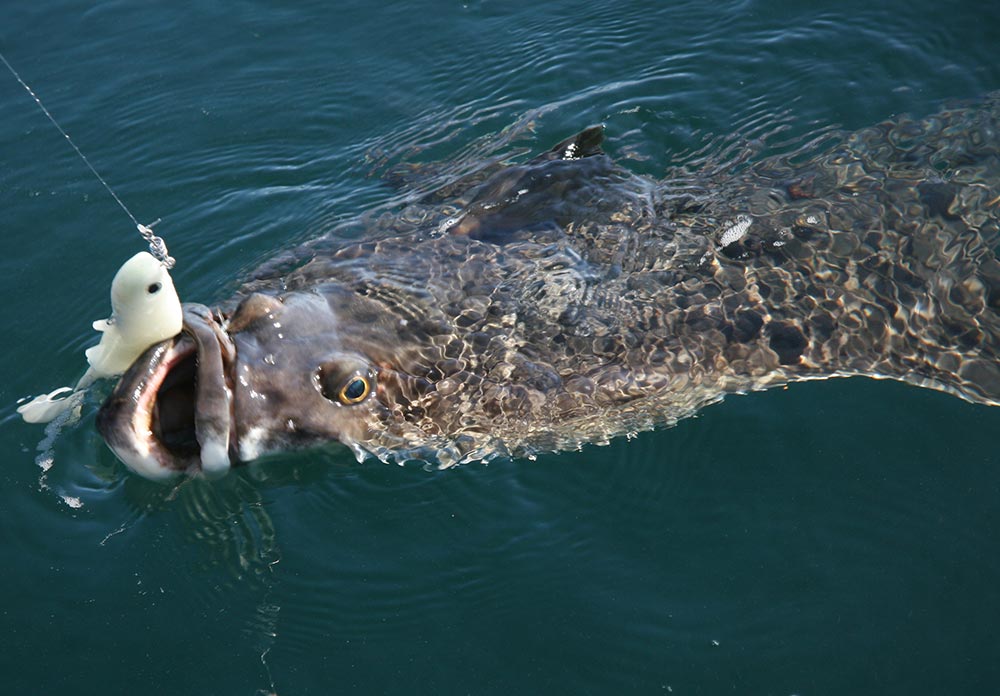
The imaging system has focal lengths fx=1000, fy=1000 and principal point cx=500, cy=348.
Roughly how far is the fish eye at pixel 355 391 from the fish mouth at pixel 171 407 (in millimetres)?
514

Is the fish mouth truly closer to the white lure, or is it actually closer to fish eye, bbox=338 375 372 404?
the white lure

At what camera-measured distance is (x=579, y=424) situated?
4914 millimetres

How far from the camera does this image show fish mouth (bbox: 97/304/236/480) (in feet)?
13.6

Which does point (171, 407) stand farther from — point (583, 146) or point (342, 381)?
point (583, 146)

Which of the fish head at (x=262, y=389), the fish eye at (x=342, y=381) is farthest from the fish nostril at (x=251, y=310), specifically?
the fish eye at (x=342, y=381)

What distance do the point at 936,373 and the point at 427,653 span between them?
2.92 m

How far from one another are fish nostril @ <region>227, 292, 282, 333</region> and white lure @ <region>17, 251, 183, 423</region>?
40cm

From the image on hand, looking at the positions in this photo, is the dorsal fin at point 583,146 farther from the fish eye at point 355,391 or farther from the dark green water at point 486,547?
the fish eye at point 355,391

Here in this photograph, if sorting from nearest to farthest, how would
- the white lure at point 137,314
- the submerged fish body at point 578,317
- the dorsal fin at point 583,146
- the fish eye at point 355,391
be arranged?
1. the white lure at point 137,314
2. the submerged fish body at point 578,317
3. the fish eye at point 355,391
4. the dorsal fin at point 583,146

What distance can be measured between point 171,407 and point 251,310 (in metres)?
0.57

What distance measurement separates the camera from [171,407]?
175 inches

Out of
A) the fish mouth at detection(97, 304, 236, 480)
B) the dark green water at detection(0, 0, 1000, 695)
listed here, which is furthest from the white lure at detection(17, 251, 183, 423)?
the dark green water at detection(0, 0, 1000, 695)

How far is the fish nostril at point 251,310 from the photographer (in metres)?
4.61

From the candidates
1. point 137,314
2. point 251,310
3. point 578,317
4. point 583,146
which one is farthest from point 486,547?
point 583,146
